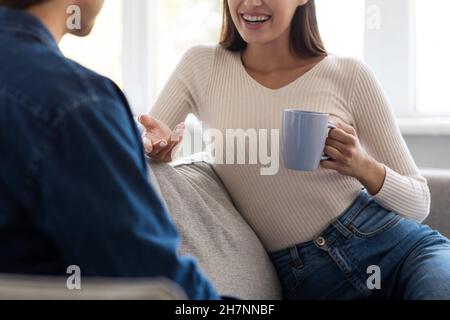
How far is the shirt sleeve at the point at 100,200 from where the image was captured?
57 centimetres

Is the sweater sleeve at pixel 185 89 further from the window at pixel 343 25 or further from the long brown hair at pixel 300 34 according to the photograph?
Answer: the window at pixel 343 25

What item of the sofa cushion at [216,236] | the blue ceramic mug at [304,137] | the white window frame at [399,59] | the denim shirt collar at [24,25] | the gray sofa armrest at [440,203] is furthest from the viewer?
the white window frame at [399,59]

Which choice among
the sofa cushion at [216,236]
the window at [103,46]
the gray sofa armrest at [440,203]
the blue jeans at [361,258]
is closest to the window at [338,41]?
the window at [103,46]

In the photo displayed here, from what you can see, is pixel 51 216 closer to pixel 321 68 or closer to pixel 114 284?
pixel 114 284

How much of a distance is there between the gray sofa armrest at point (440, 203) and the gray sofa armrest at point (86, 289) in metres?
1.23

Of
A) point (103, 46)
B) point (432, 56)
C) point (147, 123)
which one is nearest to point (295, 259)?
point (147, 123)

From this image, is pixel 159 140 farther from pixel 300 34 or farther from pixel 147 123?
pixel 300 34

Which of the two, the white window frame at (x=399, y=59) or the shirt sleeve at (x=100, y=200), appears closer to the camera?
the shirt sleeve at (x=100, y=200)

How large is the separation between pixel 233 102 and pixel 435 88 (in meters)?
1.40

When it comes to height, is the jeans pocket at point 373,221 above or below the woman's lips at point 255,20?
below

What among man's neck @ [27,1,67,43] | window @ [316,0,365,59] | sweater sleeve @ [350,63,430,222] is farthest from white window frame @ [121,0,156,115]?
man's neck @ [27,1,67,43]

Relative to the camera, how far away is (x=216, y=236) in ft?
4.00

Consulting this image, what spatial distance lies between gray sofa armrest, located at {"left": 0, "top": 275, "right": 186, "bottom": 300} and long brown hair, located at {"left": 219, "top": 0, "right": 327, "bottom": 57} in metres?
0.97
